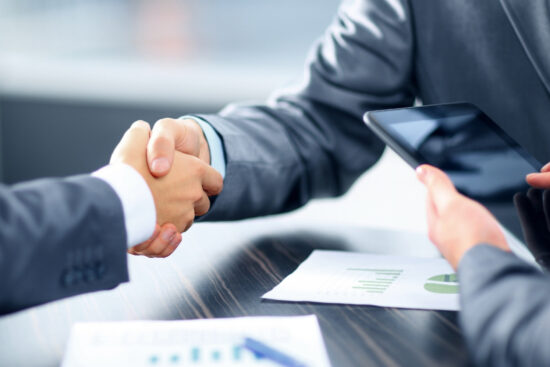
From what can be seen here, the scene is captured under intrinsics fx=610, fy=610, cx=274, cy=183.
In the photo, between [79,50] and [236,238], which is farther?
[79,50]

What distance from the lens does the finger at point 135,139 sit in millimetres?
663

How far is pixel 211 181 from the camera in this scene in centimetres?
75

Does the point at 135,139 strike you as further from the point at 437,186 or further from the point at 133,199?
the point at 437,186

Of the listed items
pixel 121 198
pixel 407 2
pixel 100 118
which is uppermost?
pixel 407 2

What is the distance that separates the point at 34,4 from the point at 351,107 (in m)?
2.52

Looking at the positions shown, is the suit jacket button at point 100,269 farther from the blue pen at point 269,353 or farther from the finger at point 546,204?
the finger at point 546,204

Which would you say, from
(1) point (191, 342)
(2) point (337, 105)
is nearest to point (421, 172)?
(1) point (191, 342)

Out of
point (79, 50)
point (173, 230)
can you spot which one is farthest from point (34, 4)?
point (173, 230)

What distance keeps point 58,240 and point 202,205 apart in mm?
287

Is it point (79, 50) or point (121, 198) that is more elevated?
point (121, 198)

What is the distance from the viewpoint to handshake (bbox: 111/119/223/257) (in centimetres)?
66

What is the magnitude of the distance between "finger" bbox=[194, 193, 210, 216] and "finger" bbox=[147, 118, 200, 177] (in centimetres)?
6

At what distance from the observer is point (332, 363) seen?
0.43 meters

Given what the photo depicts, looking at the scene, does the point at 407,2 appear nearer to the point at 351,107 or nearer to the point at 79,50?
the point at 351,107
